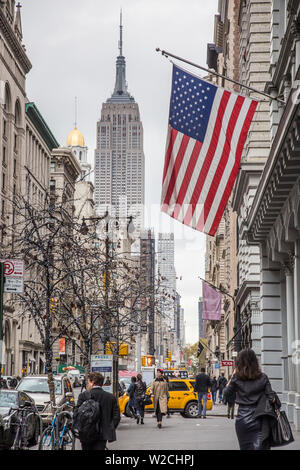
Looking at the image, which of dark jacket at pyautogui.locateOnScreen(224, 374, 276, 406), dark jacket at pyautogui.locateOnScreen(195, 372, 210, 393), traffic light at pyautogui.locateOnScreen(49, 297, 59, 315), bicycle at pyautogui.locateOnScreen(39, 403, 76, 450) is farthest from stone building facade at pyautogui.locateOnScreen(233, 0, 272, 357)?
dark jacket at pyautogui.locateOnScreen(224, 374, 276, 406)

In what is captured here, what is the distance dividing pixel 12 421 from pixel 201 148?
21.5 ft

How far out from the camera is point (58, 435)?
15.3m

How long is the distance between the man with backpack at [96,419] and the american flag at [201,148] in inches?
271

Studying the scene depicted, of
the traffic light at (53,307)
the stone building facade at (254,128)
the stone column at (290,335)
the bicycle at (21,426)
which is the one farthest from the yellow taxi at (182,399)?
the bicycle at (21,426)

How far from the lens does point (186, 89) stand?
17.5 meters

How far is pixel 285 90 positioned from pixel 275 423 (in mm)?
15839

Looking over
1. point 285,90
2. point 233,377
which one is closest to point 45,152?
point 285,90

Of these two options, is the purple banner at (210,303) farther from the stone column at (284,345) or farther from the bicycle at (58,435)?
the bicycle at (58,435)

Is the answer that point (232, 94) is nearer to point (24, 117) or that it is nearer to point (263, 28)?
point (263, 28)

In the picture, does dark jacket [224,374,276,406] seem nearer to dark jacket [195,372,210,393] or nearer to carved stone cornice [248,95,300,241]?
carved stone cornice [248,95,300,241]

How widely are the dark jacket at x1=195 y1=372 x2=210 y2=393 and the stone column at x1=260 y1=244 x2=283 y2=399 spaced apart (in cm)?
362

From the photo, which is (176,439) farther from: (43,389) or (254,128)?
(254,128)

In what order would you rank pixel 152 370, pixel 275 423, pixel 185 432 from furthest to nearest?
pixel 152 370 → pixel 185 432 → pixel 275 423

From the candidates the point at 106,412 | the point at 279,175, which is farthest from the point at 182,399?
the point at 106,412
